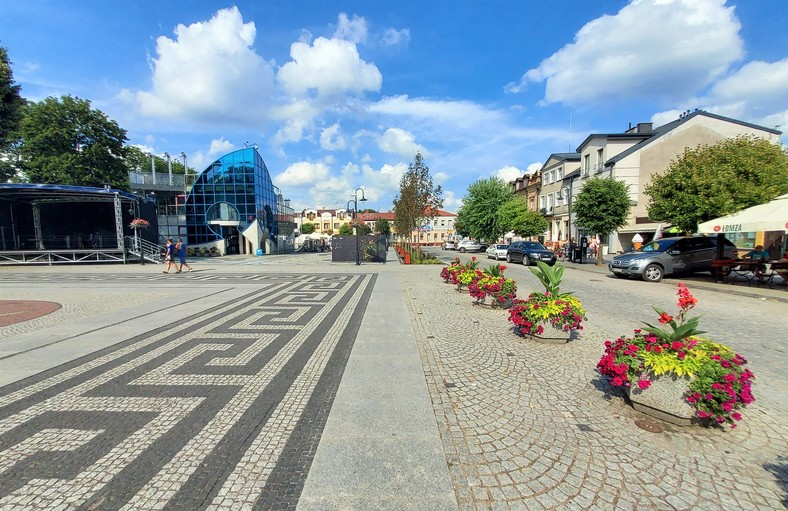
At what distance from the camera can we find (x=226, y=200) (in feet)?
128

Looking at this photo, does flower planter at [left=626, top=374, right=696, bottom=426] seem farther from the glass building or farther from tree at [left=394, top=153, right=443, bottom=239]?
the glass building

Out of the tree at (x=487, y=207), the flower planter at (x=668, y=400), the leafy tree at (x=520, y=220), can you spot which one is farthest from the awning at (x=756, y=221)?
the tree at (x=487, y=207)

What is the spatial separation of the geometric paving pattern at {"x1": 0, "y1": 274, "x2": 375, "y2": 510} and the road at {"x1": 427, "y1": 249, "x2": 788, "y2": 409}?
518 cm

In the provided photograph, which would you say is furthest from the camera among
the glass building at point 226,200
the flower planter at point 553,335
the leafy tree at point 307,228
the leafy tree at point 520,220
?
the leafy tree at point 307,228

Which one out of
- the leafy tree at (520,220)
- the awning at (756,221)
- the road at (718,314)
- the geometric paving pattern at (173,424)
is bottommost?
the road at (718,314)

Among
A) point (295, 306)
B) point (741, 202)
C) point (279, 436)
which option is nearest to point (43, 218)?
point (295, 306)

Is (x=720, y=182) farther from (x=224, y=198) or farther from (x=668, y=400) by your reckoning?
(x=224, y=198)

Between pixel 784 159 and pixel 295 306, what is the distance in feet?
70.6

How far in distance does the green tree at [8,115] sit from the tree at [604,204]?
131 ft

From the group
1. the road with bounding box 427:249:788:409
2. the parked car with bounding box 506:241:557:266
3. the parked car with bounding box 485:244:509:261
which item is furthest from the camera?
the parked car with bounding box 485:244:509:261

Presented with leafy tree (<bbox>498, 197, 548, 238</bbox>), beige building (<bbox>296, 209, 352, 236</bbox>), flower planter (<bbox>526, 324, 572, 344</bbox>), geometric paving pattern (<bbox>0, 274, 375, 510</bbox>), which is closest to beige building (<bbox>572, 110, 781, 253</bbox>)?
leafy tree (<bbox>498, 197, 548, 238</bbox>)

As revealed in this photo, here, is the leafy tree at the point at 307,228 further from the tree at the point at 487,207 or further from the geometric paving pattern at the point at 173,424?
the geometric paving pattern at the point at 173,424

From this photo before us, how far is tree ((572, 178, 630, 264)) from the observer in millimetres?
19500

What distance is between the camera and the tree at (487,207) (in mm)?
39250
